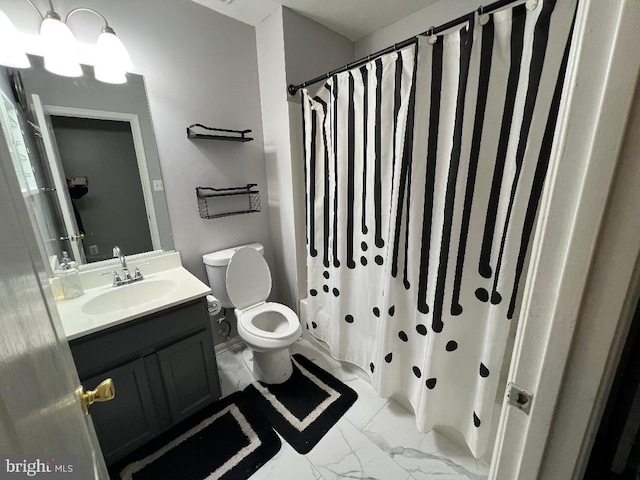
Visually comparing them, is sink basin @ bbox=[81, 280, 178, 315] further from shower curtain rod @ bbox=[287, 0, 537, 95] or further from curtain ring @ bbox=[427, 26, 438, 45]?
curtain ring @ bbox=[427, 26, 438, 45]

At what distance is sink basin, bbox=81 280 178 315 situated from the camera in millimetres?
1389

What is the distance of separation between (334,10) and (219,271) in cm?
187

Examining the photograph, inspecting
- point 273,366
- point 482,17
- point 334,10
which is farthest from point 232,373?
point 334,10

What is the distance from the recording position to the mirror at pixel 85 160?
1.23 m

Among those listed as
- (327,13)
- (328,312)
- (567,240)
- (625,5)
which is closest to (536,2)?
(625,5)

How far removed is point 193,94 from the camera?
66.2 inches

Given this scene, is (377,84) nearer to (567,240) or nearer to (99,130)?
(567,240)

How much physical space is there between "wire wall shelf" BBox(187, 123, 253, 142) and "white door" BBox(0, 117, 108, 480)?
4.43 ft

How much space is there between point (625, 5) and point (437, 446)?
1751 millimetres

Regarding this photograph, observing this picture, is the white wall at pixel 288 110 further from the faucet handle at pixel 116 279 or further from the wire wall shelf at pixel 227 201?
the faucet handle at pixel 116 279

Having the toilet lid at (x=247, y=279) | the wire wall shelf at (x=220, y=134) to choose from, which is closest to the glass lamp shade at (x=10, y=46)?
the wire wall shelf at (x=220, y=134)

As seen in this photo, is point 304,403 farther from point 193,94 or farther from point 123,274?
point 193,94

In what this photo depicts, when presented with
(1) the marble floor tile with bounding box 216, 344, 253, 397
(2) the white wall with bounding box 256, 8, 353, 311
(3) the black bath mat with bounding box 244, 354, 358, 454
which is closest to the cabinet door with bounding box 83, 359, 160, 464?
(1) the marble floor tile with bounding box 216, 344, 253, 397

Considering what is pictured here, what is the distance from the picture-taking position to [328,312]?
6.42 ft
